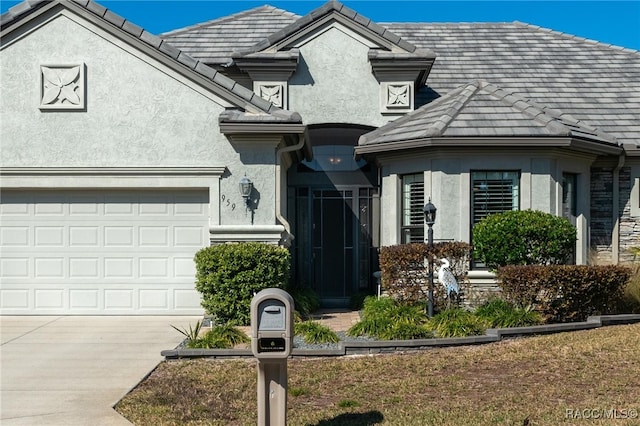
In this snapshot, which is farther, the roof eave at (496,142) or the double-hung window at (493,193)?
the double-hung window at (493,193)

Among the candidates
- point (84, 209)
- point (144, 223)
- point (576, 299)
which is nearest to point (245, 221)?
point (144, 223)

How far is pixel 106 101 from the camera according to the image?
12555 millimetres

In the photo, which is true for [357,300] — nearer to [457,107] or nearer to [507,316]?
[457,107]

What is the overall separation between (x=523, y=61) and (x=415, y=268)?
850 cm

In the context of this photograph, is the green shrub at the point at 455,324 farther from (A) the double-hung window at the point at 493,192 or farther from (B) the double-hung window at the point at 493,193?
(A) the double-hung window at the point at 493,192

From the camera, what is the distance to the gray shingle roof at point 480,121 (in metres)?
13.1

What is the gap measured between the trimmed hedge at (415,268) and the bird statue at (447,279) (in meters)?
0.15

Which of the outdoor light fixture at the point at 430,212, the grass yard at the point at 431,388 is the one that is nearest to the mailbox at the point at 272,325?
the grass yard at the point at 431,388

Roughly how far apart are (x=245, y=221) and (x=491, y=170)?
15.0ft

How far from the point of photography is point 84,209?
13.0 m

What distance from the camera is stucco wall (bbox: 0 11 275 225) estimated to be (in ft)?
41.2

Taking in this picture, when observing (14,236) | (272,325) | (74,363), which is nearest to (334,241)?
(14,236)

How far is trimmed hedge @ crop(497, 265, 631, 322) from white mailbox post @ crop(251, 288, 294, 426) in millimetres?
5974

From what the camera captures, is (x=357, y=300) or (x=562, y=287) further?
(x=357, y=300)
